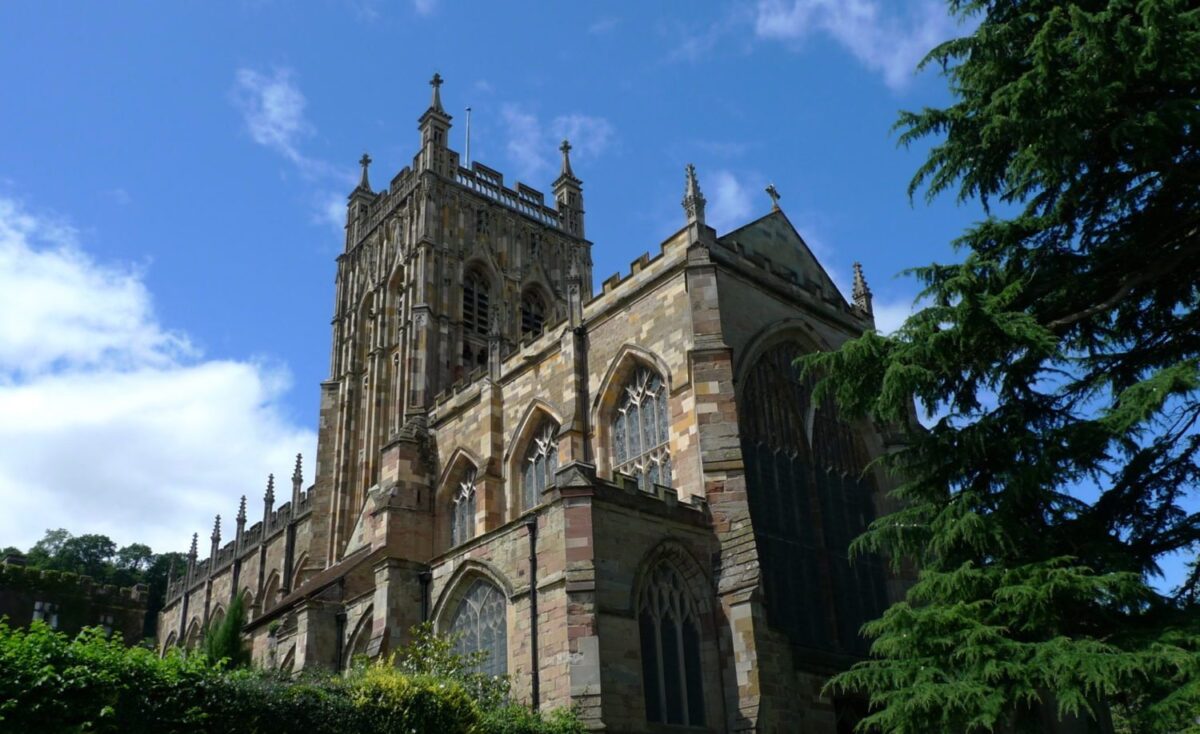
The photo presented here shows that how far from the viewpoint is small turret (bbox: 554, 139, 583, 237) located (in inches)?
1839

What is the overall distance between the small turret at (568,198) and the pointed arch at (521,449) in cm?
2113

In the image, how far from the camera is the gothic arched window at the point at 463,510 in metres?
27.8

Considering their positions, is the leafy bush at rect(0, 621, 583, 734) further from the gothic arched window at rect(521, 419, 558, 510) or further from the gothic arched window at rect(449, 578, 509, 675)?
the gothic arched window at rect(521, 419, 558, 510)

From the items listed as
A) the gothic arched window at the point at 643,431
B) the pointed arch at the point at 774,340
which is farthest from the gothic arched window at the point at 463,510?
the pointed arch at the point at 774,340

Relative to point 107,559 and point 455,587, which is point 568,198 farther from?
point 107,559

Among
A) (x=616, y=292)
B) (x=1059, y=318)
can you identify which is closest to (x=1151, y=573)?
(x=1059, y=318)

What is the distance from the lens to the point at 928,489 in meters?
14.5

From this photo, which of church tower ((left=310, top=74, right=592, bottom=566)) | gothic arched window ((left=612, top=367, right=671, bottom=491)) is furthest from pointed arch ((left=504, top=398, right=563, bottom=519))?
church tower ((left=310, top=74, right=592, bottom=566))

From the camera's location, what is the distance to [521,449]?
2659 centimetres

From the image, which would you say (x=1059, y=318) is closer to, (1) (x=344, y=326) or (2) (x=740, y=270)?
(2) (x=740, y=270)

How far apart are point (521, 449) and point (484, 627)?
23.6 ft

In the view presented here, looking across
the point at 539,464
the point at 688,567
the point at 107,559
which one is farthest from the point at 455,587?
the point at 107,559

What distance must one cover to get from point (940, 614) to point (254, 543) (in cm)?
3824

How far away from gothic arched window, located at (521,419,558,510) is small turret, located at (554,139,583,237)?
21367mm
